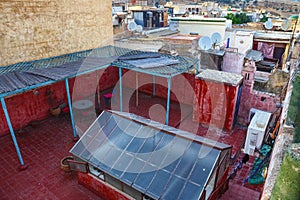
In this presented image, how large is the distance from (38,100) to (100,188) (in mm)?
5866

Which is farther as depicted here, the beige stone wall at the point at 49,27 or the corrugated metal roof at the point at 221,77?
the corrugated metal roof at the point at 221,77

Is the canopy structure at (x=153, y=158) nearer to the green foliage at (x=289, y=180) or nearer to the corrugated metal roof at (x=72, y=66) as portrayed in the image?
the green foliage at (x=289, y=180)

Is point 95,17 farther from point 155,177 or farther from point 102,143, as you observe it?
point 155,177

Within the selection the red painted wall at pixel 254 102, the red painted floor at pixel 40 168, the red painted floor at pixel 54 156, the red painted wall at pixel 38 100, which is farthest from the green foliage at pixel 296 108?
the red painted wall at pixel 38 100

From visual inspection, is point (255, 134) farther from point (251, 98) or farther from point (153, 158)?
point (153, 158)

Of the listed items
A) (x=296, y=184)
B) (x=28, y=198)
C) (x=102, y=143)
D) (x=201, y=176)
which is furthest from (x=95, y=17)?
(x=296, y=184)

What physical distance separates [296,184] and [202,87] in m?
7.57

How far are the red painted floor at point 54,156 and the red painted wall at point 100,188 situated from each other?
22 cm

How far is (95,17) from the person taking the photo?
12578 millimetres

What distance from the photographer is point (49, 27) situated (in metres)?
10.4

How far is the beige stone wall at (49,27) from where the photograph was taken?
354 inches

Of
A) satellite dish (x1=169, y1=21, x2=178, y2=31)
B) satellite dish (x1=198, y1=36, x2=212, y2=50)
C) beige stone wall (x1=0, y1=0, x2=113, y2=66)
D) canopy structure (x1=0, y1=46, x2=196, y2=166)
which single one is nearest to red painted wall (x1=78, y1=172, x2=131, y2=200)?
canopy structure (x1=0, y1=46, x2=196, y2=166)

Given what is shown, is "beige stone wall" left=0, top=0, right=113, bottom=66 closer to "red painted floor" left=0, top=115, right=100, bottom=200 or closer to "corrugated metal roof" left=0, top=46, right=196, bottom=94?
"corrugated metal roof" left=0, top=46, right=196, bottom=94

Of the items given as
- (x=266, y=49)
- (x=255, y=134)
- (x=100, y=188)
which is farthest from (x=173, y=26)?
(x=100, y=188)
